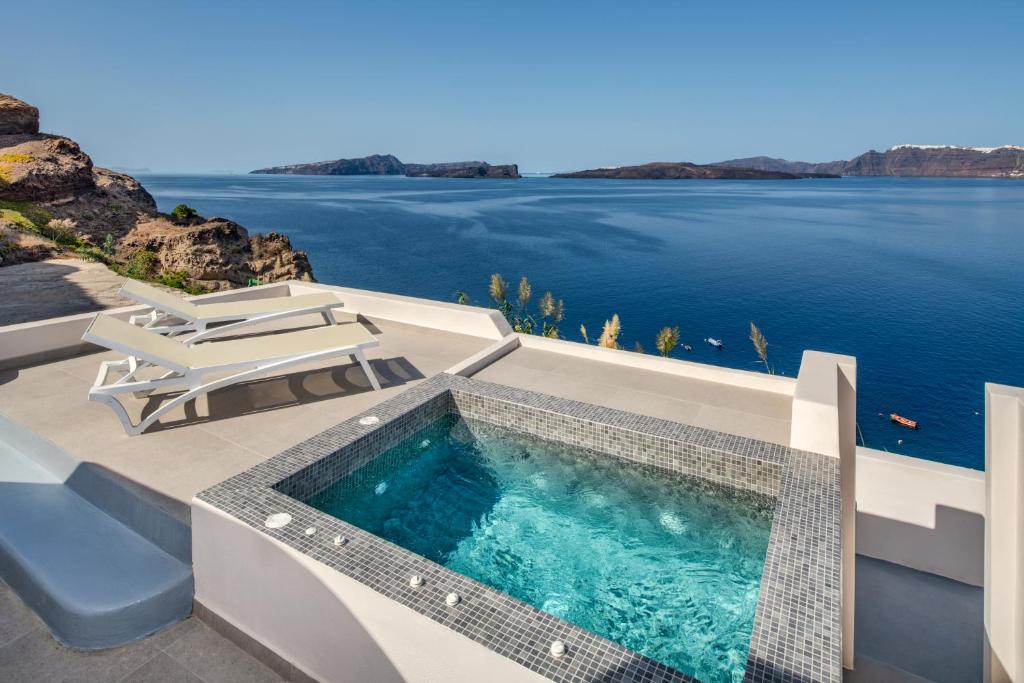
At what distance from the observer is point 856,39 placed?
50.7m

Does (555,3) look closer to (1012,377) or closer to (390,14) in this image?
(390,14)

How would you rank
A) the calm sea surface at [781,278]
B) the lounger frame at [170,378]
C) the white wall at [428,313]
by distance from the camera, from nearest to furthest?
the lounger frame at [170,378] < the white wall at [428,313] < the calm sea surface at [781,278]

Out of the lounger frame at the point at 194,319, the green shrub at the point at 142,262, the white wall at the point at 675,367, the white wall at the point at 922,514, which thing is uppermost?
the green shrub at the point at 142,262

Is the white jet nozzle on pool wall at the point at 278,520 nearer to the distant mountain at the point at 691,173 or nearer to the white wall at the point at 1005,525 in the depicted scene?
the white wall at the point at 1005,525

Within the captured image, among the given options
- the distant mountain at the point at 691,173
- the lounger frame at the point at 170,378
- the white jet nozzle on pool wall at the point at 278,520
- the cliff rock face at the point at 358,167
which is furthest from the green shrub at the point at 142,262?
the cliff rock face at the point at 358,167

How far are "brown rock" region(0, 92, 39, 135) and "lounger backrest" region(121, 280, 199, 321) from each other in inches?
881

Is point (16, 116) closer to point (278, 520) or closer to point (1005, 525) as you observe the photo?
point (278, 520)

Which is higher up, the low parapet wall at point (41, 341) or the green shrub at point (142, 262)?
the green shrub at point (142, 262)

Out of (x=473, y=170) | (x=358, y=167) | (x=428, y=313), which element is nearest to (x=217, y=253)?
(x=428, y=313)

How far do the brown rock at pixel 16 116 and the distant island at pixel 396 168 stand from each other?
361ft

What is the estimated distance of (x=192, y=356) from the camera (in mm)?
3943

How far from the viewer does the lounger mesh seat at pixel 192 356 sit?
3.55 meters

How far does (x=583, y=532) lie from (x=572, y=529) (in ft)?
0.23

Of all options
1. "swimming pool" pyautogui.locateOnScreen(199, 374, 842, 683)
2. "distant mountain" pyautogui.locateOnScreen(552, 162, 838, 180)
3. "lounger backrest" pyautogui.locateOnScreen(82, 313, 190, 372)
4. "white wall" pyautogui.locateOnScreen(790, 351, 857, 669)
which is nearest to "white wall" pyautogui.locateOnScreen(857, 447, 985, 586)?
"white wall" pyautogui.locateOnScreen(790, 351, 857, 669)
